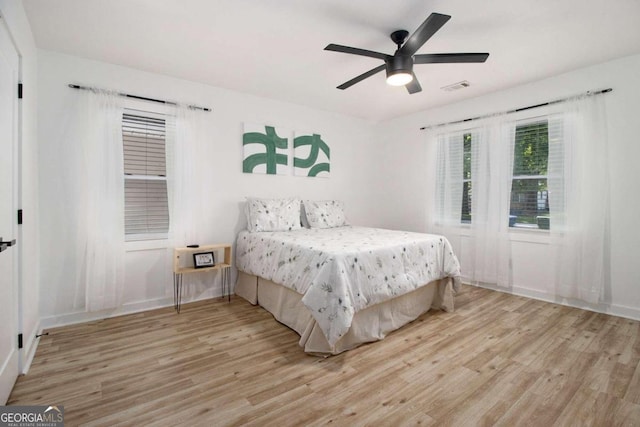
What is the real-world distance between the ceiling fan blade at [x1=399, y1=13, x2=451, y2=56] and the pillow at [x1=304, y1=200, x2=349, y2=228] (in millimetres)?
2261

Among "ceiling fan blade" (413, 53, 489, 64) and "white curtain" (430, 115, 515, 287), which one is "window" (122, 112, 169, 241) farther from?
"white curtain" (430, 115, 515, 287)

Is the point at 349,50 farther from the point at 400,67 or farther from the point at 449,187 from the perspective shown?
the point at 449,187

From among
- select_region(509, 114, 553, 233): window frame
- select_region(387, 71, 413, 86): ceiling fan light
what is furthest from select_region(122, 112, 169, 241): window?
select_region(509, 114, 553, 233): window frame

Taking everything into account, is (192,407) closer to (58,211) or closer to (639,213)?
(58,211)

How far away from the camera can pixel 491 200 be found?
3803mm

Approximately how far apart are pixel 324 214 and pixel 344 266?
6.21ft

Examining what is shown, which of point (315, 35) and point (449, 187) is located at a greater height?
point (315, 35)

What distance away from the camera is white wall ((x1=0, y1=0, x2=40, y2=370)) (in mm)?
1979

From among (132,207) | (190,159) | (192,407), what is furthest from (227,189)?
(192,407)

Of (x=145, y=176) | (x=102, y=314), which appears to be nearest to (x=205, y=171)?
(x=145, y=176)

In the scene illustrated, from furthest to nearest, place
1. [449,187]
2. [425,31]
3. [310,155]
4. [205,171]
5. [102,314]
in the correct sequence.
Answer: [310,155] → [449,187] → [205,171] → [102,314] → [425,31]

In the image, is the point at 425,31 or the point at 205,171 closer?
the point at 425,31

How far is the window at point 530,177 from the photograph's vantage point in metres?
3.50

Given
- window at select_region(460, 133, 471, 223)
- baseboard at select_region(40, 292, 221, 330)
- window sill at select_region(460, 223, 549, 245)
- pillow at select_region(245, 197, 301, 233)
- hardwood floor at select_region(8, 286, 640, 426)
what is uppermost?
window at select_region(460, 133, 471, 223)
